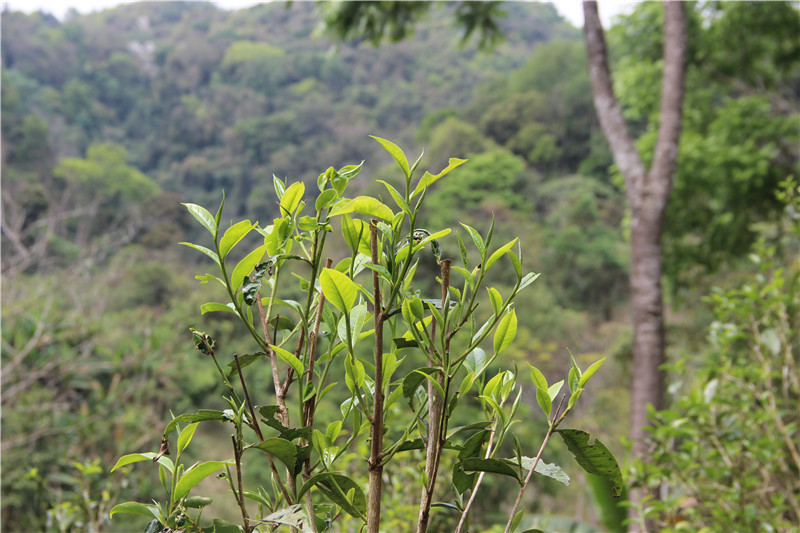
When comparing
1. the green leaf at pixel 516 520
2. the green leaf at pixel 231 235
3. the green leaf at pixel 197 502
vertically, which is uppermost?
the green leaf at pixel 231 235

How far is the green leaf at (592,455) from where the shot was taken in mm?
353

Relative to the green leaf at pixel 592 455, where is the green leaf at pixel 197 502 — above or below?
below

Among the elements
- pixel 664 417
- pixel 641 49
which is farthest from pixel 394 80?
pixel 664 417

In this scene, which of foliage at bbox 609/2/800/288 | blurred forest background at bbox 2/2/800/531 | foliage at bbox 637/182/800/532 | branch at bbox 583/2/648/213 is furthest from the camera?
foliage at bbox 609/2/800/288

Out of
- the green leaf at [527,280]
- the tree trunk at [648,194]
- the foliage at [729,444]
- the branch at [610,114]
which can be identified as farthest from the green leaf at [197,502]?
the branch at [610,114]

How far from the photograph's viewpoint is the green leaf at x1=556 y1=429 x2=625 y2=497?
0.35 meters

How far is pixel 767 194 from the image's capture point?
14.9 ft

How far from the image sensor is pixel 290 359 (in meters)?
0.36

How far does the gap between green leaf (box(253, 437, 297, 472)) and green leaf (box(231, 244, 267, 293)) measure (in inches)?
4.0

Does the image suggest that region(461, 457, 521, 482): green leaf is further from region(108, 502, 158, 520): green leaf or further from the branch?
the branch

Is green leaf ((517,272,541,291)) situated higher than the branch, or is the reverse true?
the branch

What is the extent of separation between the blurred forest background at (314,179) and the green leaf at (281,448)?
2.97ft

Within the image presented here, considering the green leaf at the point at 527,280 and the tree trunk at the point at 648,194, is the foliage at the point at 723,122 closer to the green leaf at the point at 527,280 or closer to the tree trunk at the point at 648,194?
the tree trunk at the point at 648,194

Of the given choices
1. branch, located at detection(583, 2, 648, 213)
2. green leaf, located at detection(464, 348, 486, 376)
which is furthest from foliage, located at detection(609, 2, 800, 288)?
green leaf, located at detection(464, 348, 486, 376)
